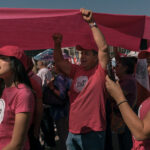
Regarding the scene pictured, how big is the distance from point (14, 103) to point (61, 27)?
4.07ft

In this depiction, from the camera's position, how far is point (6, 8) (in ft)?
6.41

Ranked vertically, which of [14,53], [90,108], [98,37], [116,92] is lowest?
[90,108]

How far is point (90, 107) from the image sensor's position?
78.0 inches

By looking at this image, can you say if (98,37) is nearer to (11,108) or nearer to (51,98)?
(11,108)

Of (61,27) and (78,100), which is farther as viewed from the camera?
(61,27)

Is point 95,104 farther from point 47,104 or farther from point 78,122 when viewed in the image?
point 47,104

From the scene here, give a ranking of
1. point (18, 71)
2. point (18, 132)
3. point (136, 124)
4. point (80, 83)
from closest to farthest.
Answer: point (136, 124) → point (18, 132) → point (18, 71) → point (80, 83)

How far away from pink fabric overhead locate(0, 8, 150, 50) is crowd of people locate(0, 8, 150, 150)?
20cm

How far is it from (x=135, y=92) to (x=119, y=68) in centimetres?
45

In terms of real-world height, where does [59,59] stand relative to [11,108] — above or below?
above

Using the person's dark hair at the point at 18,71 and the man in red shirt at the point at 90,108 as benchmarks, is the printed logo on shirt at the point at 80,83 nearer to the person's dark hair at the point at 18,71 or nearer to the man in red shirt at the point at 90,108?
the man in red shirt at the point at 90,108

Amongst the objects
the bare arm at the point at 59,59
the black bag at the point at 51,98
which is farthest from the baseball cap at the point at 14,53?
the black bag at the point at 51,98

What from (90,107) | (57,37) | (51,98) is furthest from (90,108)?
(51,98)

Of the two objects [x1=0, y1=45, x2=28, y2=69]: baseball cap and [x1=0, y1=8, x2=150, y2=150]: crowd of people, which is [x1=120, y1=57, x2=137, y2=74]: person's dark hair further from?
[x1=0, y1=45, x2=28, y2=69]: baseball cap
